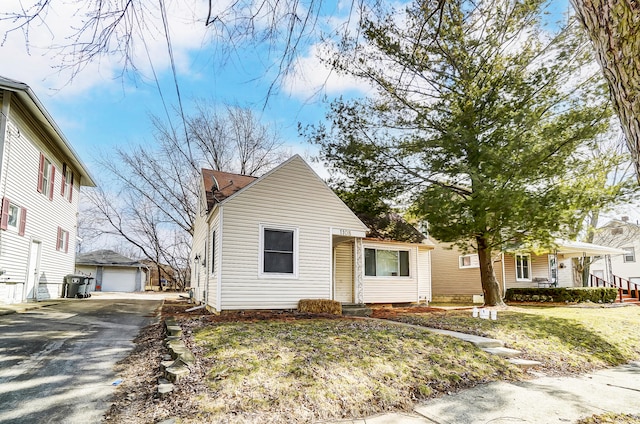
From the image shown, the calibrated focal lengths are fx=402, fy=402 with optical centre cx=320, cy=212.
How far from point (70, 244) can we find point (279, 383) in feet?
61.8

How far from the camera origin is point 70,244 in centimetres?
1952

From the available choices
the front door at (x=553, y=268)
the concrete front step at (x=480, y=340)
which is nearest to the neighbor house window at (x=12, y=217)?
the concrete front step at (x=480, y=340)

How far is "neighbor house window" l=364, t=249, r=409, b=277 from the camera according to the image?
50.0 ft

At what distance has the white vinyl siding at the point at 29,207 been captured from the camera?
11688mm

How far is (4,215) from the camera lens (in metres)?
11.4

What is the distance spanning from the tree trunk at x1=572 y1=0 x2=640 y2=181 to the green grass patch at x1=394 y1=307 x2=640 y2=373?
19.9ft

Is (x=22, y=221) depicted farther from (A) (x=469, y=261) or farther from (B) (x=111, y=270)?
(B) (x=111, y=270)

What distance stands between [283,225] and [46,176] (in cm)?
1022

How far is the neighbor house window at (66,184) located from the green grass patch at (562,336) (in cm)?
1567

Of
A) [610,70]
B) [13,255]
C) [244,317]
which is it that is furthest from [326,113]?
[610,70]

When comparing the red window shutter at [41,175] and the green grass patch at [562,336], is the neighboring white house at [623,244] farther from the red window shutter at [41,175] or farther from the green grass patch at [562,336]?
the red window shutter at [41,175]

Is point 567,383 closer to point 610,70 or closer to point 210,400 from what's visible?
point 210,400

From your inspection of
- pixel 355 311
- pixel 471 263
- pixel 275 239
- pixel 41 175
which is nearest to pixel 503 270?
pixel 471 263

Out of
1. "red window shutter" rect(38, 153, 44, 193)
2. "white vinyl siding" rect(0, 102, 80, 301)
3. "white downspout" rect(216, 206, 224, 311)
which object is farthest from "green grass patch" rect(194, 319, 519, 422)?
"red window shutter" rect(38, 153, 44, 193)
